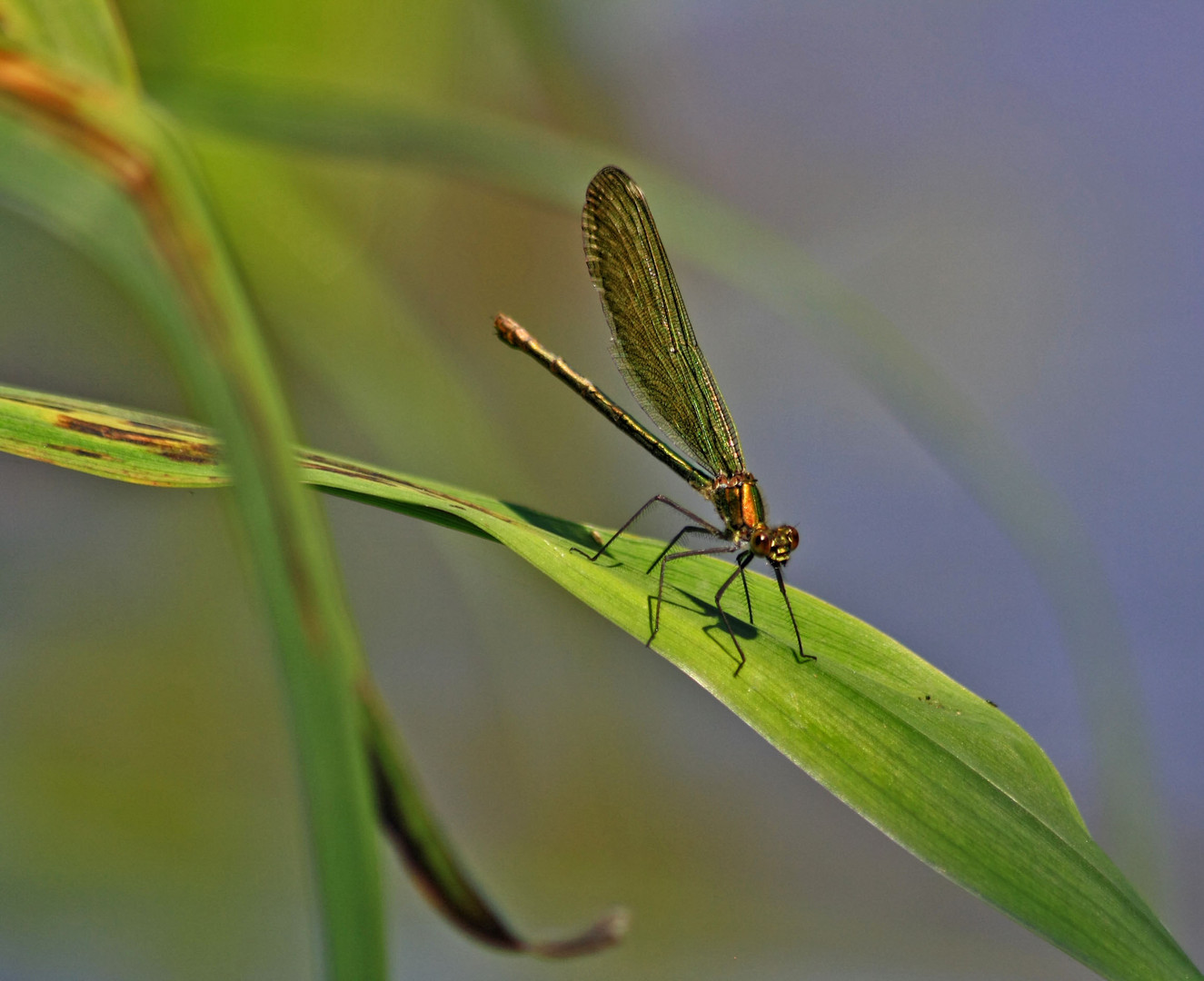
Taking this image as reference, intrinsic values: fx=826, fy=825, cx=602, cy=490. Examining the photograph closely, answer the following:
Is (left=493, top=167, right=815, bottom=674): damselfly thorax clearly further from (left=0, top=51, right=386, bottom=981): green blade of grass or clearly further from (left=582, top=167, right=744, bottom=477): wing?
(left=0, top=51, right=386, bottom=981): green blade of grass

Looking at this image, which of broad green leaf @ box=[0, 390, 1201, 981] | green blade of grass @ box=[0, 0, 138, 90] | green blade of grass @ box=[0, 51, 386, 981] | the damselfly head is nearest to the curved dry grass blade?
green blade of grass @ box=[0, 51, 386, 981]

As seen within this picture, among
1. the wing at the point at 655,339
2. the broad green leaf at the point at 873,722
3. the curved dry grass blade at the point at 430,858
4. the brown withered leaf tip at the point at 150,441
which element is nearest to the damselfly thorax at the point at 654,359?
the wing at the point at 655,339

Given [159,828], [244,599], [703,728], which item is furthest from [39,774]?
[703,728]

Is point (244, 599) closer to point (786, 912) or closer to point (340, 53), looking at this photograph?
point (340, 53)

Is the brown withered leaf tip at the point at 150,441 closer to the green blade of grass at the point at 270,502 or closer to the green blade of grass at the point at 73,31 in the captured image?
the green blade of grass at the point at 73,31

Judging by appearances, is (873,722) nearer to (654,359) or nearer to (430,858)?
(430,858)
